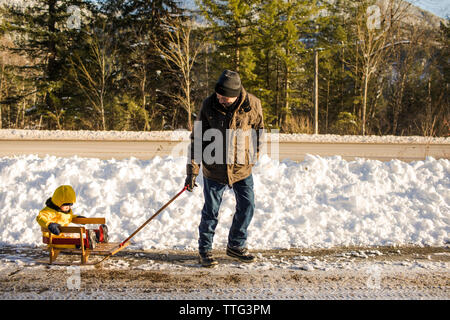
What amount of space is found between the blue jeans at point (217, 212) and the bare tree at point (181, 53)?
51.5 feet

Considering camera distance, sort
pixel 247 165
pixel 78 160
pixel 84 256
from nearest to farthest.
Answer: pixel 84 256
pixel 247 165
pixel 78 160

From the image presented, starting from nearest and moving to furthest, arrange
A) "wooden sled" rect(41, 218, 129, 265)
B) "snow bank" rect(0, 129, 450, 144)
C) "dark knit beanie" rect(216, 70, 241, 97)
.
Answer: "dark knit beanie" rect(216, 70, 241, 97), "wooden sled" rect(41, 218, 129, 265), "snow bank" rect(0, 129, 450, 144)

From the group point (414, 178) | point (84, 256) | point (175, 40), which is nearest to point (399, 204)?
point (414, 178)

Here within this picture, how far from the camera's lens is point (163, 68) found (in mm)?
22172

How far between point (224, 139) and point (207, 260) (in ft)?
4.55

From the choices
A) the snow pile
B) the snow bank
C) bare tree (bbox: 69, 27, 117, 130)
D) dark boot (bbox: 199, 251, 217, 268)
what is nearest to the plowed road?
the snow bank

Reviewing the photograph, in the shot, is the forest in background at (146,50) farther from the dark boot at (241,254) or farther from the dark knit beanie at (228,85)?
the dark boot at (241,254)

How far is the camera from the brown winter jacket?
3.83 meters

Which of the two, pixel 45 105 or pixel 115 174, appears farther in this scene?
pixel 45 105

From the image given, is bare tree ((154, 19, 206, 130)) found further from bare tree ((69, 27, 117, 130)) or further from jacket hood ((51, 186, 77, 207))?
jacket hood ((51, 186, 77, 207))

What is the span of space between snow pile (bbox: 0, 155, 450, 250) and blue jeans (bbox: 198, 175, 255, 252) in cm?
46

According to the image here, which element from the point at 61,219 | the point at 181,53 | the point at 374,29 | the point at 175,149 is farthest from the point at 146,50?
the point at 61,219

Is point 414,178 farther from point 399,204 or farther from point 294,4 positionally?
point 294,4
